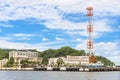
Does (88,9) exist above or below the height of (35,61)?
above

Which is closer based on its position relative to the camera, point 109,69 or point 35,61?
point 109,69

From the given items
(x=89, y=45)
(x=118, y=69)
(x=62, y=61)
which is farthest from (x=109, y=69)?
(x=62, y=61)

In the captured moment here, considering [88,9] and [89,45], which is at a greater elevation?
[88,9]

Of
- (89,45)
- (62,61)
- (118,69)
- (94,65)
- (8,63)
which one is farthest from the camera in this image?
(8,63)

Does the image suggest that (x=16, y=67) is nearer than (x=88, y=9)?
No

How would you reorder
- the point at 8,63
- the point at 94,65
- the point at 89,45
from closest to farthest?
the point at 89,45
the point at 94,65
the point at 8,63

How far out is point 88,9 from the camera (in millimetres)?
135125

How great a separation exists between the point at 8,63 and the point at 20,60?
22.7 ft

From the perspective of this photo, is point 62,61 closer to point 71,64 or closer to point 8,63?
point 71,64

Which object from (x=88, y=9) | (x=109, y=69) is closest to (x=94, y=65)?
(x=109, y=69)

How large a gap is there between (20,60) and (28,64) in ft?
42.8

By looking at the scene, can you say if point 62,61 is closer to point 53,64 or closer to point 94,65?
point 53,64

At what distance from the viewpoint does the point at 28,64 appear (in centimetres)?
18175

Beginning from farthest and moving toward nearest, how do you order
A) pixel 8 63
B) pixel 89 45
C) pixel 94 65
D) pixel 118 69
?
pixel 8 63 < pixel 118 69 < pixel 94 65 < pixel 89 45
